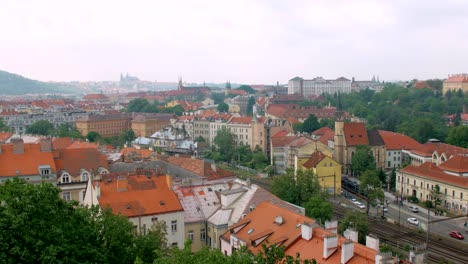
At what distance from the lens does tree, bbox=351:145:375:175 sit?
262ft

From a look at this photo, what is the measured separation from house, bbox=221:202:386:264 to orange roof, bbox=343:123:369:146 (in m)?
51.7

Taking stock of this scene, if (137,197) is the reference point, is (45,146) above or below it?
above

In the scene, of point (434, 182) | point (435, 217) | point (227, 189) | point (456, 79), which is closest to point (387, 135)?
point (434, 182)

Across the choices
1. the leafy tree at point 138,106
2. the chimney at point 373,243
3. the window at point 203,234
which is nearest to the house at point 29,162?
the window at point 203,234

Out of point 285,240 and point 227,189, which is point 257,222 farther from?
point 227,189

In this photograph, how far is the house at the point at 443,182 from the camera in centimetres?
6128

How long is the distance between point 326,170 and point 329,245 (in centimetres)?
4506

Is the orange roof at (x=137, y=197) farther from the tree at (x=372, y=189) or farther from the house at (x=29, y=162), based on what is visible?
the tree at (x=372, y=189)

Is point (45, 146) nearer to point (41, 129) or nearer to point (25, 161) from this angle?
point (25, 161)

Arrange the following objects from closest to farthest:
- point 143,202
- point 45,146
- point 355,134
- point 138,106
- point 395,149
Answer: point 143,202 < point 45,146 < point 355,134 < point 395,149 < point 138,106

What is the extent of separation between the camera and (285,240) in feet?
97.6

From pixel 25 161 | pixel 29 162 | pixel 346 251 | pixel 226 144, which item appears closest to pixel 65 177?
pixel 29 162

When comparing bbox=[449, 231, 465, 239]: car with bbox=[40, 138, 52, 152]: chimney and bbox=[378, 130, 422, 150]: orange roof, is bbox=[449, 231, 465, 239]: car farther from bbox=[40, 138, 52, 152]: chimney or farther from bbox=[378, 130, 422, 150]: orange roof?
bbox=[40, 138, 52, 152]: chimney

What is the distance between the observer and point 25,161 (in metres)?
49.2
